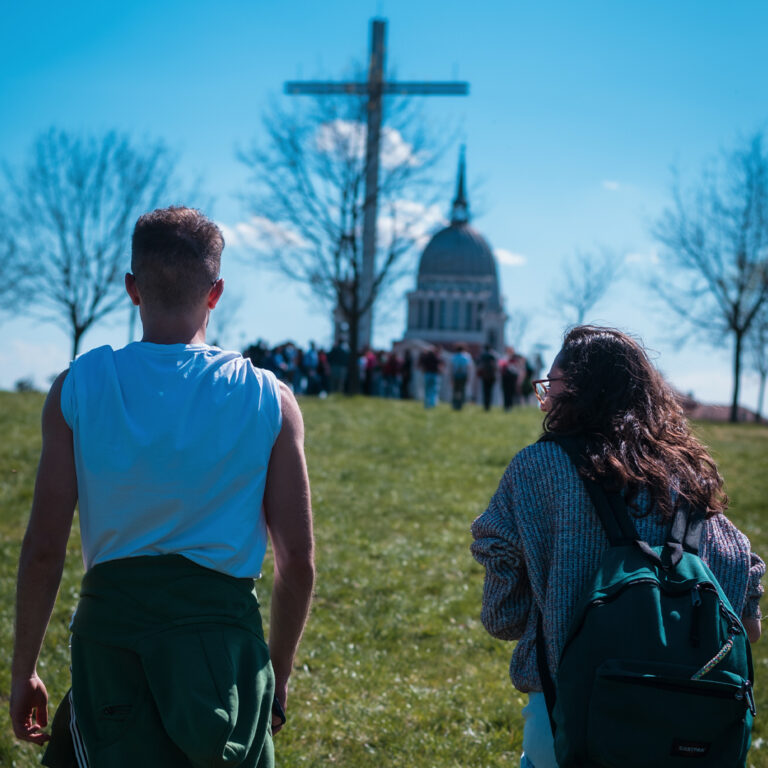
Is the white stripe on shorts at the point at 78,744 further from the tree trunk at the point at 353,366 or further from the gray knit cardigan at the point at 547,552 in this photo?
the tree trunk at the point at 353,366

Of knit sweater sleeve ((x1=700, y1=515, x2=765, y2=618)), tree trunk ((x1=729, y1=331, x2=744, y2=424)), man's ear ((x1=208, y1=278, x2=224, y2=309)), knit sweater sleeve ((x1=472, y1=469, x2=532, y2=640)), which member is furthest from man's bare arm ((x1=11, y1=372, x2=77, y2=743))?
tree trunk ((x1=729, y1=331, x2=744, y2=424))

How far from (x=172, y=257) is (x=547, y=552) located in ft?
4.51

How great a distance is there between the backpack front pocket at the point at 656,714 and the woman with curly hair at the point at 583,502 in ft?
0.97

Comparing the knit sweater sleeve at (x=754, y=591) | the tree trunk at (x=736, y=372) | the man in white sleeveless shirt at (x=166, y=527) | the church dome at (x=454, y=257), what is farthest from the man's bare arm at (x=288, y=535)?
the church dome at (x=454, y=257)

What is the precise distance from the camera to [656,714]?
221cm

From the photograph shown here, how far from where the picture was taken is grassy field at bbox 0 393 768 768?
15.6 ft

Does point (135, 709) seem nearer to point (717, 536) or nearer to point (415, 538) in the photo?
point (717, 536)

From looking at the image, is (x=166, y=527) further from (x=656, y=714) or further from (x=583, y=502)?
(x=656, y=714)

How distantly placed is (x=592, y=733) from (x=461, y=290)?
104626 mm

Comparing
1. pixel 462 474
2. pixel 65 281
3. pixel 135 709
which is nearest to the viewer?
pixel 135 709

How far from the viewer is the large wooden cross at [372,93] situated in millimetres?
29953

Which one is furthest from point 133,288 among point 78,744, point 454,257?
point 454,257

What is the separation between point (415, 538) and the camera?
9.14 meters

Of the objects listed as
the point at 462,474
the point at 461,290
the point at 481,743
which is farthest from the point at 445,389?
the point at 481,743
